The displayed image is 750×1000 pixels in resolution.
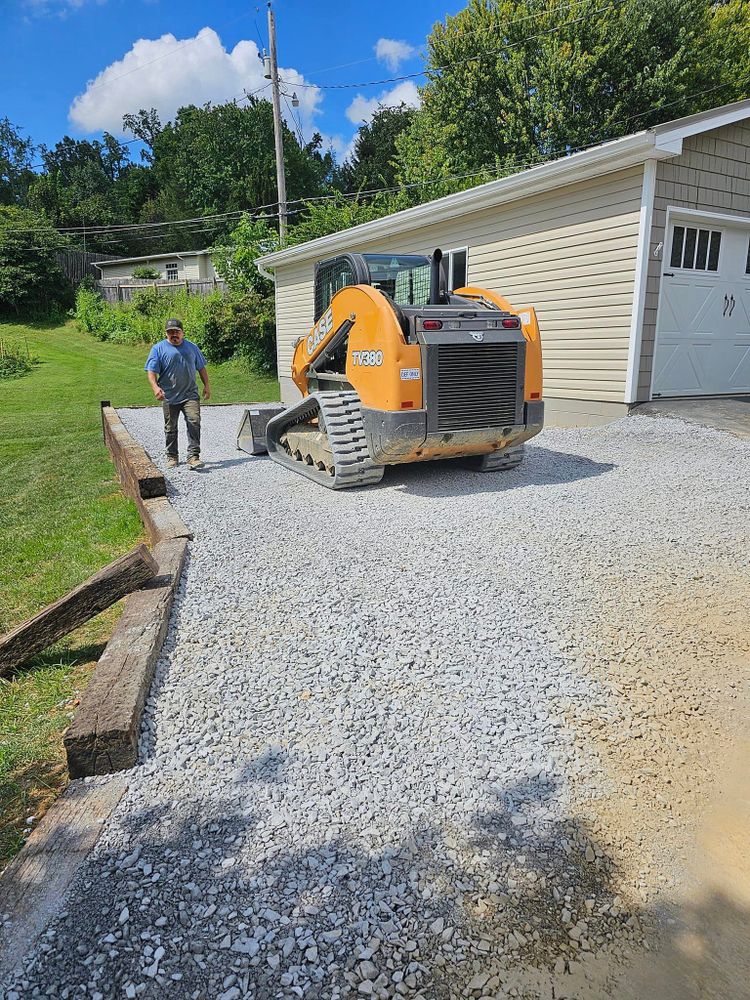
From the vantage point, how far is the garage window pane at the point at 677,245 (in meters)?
9.15

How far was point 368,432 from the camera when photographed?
6.30 m

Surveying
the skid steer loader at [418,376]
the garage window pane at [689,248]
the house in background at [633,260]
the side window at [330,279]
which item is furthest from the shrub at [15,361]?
the garage window pane at [689,248]

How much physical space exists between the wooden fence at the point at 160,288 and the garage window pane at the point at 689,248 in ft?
66.8

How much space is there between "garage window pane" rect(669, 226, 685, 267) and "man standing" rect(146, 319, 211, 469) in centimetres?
659

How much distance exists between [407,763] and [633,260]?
320 inches

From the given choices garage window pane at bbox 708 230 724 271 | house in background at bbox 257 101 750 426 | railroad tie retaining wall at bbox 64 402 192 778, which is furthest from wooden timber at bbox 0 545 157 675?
garage window pane at bbox 708 230 724 271

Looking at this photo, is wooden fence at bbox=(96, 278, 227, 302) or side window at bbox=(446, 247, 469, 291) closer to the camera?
side window at bbox=(446, 247, 469, 291)

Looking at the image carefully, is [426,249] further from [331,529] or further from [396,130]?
[396,130]

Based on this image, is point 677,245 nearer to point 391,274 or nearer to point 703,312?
point 703,312

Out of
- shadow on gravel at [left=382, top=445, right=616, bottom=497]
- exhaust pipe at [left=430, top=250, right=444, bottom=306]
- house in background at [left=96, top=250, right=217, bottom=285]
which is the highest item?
house in background at [left=96, top=250, right=217, bottom=285]

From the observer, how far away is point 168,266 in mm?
41875

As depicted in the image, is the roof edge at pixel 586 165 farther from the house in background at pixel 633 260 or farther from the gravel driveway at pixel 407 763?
the gravel driveway at pixel 407 763

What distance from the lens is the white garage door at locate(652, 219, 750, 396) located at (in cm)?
921

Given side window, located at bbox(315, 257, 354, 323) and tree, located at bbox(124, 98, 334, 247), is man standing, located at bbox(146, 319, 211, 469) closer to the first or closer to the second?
A: side window, located at bbox(315, 257, 354, 323)
